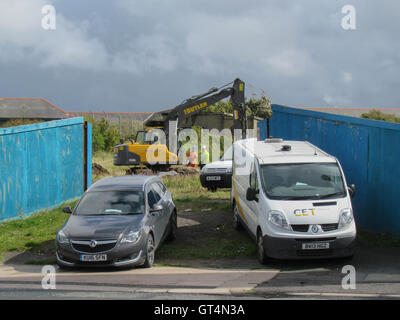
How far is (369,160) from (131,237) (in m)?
6.54

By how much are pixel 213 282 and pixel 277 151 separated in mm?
4078

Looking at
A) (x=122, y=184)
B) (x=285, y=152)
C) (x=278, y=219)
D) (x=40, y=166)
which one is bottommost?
(x=278, y=219)

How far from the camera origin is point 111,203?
11.0 metres

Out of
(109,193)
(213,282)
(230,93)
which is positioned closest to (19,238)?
(109,193)

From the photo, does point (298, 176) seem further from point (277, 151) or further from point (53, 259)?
point (53, 259)

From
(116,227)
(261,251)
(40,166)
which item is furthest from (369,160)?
(40,166)

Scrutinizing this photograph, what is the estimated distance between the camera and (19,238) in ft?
43.2

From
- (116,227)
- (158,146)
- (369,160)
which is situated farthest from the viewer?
(158,146)

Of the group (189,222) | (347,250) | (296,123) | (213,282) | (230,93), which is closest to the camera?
(213,282)

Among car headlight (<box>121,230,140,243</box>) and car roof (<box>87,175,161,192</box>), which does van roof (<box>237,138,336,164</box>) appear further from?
car headlight (<box>121,230,140,243</box>)

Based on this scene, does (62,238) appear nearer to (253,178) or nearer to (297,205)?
(253,178)

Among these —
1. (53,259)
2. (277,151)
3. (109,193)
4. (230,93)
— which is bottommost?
(53,259)

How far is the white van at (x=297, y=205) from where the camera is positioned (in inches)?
382

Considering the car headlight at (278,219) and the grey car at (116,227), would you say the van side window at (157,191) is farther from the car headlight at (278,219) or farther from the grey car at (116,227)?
the car headlight at (278,219)
